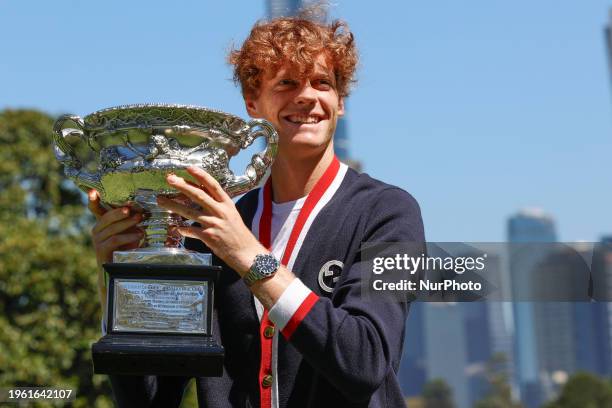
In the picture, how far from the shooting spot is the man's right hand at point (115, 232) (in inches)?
105

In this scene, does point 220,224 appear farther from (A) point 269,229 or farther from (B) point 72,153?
(B) point 72,153

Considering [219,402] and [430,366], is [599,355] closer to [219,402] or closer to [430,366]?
[430,366]

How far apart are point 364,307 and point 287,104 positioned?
602 mm

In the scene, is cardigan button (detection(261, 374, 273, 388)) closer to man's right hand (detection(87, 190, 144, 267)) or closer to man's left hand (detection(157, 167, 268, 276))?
man's left hand (detection(157, 167, 268, 276))

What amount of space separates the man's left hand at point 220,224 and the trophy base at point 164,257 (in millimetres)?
110

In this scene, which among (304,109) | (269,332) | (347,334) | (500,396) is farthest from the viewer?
(500,396)

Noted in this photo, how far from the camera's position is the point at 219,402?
2.67 metres

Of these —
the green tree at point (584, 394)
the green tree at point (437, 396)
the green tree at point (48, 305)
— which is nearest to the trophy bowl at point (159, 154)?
the green tree at point (48, 305)

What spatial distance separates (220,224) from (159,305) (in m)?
0.28

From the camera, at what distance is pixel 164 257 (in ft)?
8.36
